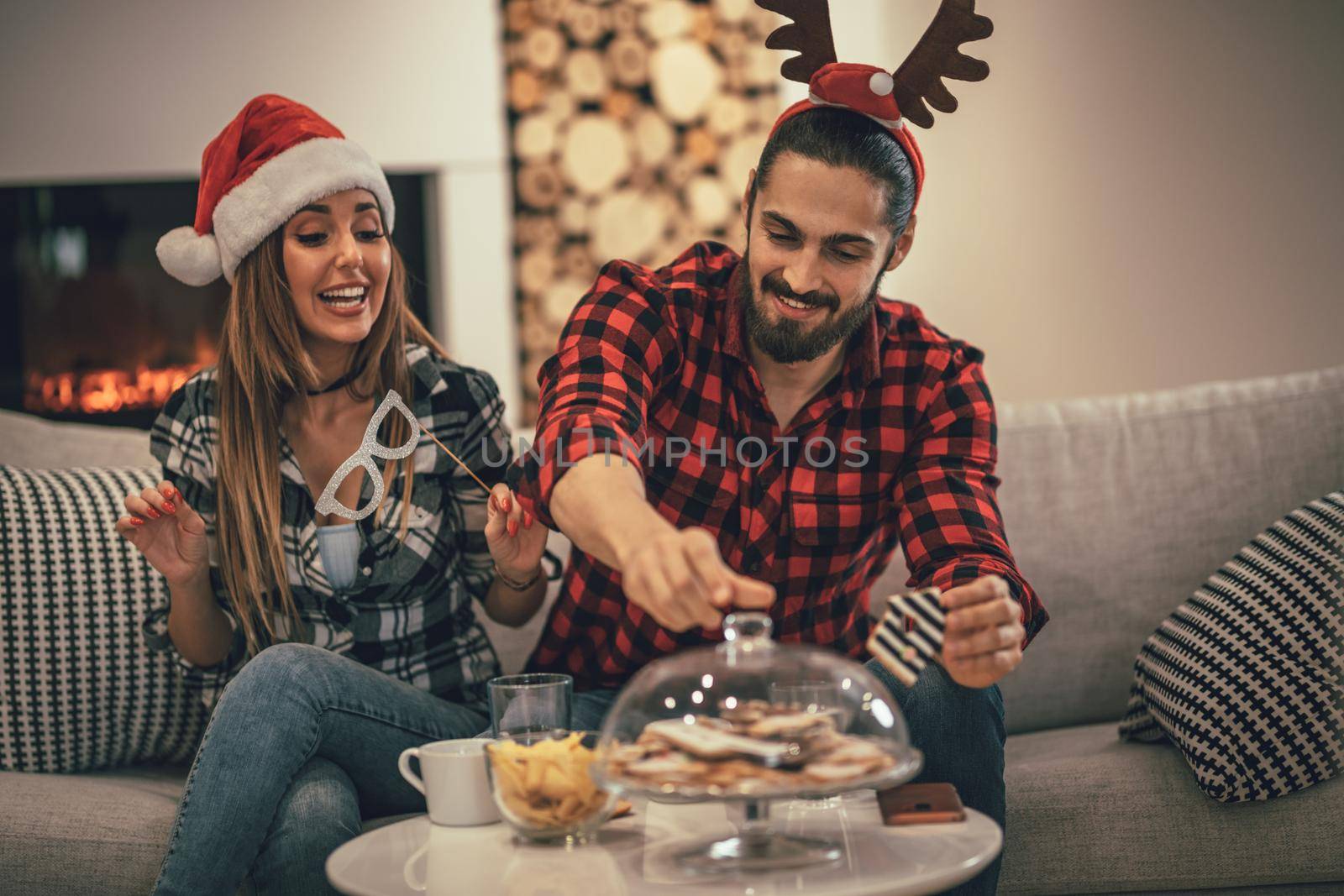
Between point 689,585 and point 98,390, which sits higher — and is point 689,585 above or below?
below

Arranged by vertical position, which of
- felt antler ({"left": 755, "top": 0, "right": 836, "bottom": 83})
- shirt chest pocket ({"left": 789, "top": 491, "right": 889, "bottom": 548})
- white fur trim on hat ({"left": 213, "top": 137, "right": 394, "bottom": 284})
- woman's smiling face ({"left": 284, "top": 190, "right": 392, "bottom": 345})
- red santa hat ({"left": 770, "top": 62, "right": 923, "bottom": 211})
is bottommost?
shirt chest pocket ({"left": 789, "top": 491, "right": 889, "bottom": 548})

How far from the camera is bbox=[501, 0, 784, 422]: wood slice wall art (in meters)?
3.61

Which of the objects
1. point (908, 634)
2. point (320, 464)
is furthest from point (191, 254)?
point (908, 634)

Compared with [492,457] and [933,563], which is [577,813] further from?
[492,457]

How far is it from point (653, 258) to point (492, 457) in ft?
6.90

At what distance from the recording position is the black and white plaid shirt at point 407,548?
155cm

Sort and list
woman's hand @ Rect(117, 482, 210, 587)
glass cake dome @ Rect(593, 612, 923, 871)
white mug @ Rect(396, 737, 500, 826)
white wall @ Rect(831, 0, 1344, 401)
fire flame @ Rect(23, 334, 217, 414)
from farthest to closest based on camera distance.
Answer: fire flame @ Rect(23, 334, 217, 414) → white wall @ Rect(831, 0, 1344, 401) → woman's hand @ Rect(117, 482, 210, 587) → white mug @ Rect(396, 737, 500, 826) → glass cake dome @ Rect(593, 612, 923, 871)

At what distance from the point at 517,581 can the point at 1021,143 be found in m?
2.24

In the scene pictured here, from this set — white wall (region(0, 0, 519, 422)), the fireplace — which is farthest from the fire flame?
white wall (region(0, 0, 519, 422))

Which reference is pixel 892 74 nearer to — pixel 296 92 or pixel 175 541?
pixel 175 541

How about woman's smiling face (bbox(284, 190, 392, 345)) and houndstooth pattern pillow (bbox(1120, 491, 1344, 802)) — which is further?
woman's smiling face (bbox(284, 190, 392, 345))

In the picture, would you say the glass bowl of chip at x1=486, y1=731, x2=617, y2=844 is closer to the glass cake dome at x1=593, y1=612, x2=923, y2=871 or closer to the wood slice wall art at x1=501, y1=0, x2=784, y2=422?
the glass cake dome at x1=593, y1=612, x2=923, y2=871

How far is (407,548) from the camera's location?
5.12 feet

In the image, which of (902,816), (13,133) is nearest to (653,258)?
(13,133)
